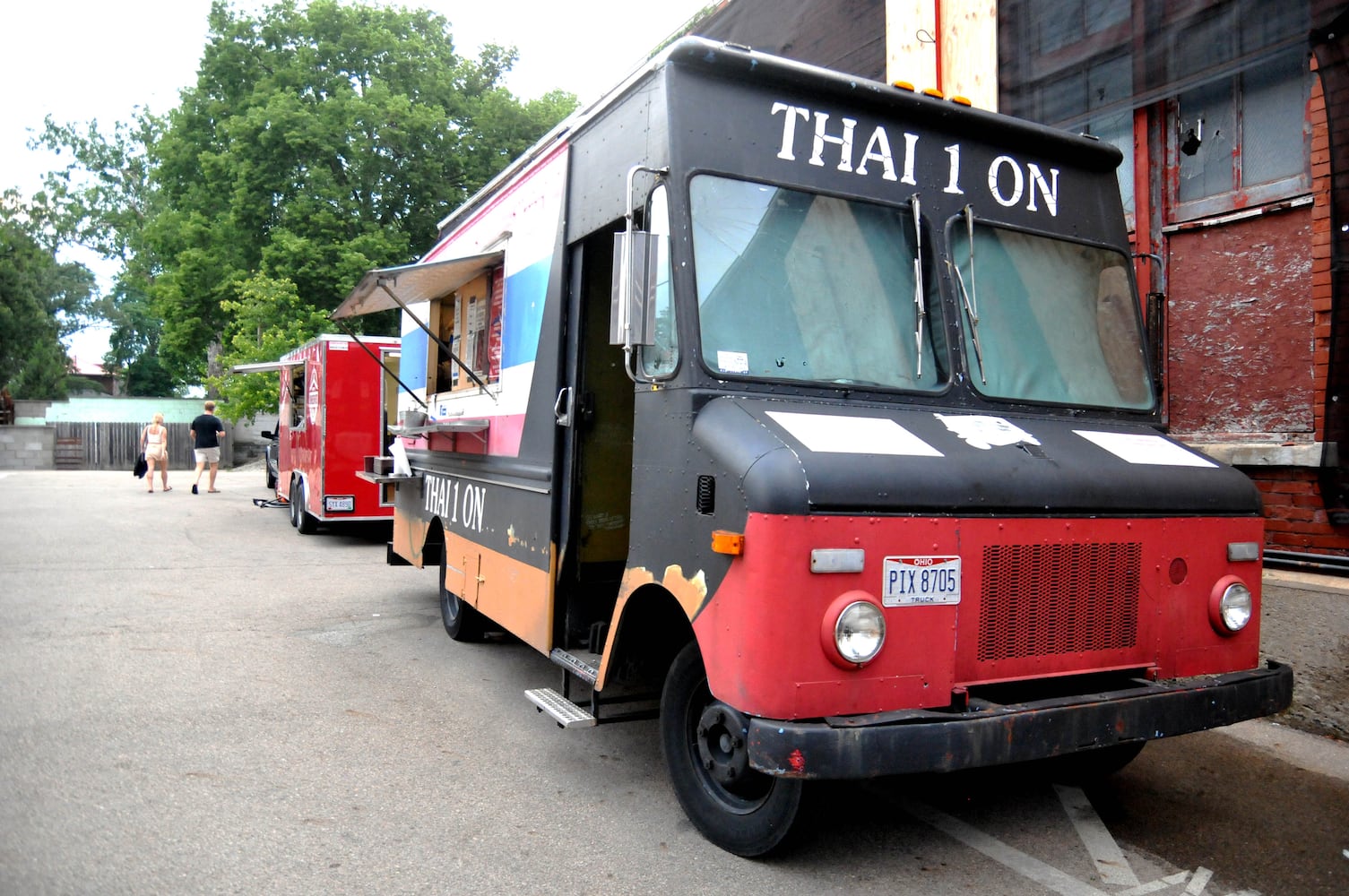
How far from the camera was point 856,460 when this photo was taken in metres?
3.34

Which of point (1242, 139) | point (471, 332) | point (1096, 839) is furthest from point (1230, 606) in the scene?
point (471, 332)

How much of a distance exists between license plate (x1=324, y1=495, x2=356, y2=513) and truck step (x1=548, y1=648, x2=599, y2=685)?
8676 millimetres

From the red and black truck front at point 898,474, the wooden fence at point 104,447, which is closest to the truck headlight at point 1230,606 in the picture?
the red and black truck front at point 898,474

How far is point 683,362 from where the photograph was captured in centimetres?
377

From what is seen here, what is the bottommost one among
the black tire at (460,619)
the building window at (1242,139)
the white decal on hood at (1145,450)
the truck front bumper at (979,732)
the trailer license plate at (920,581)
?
the black tire at (460,619)

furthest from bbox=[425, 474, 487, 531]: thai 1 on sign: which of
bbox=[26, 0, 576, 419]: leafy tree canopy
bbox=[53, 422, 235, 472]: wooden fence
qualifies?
bbox=[53, 422, 235, 472]: wooden fence

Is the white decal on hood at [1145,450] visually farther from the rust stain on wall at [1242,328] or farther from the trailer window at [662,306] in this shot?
the rust stain on wall at [1242,328]

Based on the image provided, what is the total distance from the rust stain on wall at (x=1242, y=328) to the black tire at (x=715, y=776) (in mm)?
4930

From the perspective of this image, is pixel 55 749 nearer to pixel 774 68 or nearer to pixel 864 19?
pixel 774 68

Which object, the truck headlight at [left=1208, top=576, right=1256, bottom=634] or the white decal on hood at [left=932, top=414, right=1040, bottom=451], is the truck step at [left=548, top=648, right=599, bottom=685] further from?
the truck headlight at [left=1208, top=576, right=1256, bottom=634]

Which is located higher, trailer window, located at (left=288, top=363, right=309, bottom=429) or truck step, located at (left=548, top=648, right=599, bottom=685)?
trailer window, located at (left=288, top=363, right=309, bottom=429)

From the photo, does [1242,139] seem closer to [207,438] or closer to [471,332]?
[471,332]

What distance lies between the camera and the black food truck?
3.26 m

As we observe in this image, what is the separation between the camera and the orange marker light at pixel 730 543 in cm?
330
